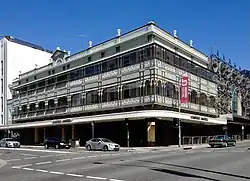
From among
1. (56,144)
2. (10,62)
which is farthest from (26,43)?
(56,144)

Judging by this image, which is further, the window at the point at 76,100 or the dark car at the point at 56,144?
the window at the point at 76,100

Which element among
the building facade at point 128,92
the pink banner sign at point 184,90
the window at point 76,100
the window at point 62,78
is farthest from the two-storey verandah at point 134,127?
the window at point 62,78

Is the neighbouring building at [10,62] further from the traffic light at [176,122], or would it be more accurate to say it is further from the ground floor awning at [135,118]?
the traffic light at [176,122]

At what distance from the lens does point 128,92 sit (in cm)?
4297

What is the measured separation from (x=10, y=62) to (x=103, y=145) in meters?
43.9

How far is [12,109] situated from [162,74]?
124 ft

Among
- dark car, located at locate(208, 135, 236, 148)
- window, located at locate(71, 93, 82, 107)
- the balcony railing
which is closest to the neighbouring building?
the balcony railing

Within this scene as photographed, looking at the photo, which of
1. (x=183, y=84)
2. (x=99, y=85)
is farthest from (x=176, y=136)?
(x=99, y=85)

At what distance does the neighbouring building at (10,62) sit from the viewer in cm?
7162

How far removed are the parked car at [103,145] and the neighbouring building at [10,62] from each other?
121 feet

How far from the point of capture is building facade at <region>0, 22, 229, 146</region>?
1610 inches

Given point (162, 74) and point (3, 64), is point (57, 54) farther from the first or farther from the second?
point (162, 74)

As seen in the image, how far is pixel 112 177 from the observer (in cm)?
1309

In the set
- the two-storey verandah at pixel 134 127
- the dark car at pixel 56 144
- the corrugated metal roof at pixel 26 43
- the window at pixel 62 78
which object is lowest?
the dark car at pixel 56 144
